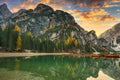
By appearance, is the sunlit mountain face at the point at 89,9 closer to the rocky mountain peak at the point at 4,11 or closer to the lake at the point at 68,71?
the rocky mountain peak at the point at 4,11

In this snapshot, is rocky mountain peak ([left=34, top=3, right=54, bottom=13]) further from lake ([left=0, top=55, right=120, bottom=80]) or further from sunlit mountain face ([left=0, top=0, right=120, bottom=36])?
lake ([left=0, top=55, right=120, bottom=80])

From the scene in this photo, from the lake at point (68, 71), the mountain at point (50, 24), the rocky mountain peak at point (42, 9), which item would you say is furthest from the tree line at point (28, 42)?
the rocky mountain peak at point (42, 9)

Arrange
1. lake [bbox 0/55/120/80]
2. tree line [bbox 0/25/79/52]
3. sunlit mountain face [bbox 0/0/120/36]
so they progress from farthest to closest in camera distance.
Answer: tree line [bbox 0/25/79/52], sunlit mountain face [bbox 0/0/120/36], lake [bbox 0/55/120/80]

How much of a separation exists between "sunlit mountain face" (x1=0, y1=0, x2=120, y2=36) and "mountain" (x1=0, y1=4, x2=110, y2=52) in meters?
0.30

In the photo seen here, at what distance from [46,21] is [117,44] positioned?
5.17 meters

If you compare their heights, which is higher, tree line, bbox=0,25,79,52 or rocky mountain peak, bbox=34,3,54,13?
rocky mountain peak, bbox=34,3,54,13

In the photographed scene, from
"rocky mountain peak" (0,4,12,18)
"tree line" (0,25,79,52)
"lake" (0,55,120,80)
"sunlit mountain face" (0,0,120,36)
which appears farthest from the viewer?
"tree line" (0,25,79,52)

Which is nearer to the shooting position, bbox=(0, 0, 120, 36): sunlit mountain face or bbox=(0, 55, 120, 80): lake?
bbox=(0, 55, 120, 80): lake

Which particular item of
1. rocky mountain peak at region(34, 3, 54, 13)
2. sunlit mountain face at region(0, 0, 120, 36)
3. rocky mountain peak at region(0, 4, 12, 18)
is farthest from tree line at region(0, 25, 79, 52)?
rocky mountain peak at region(34, 3, 54, 13)

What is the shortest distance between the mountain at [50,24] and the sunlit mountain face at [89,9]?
297 millimetres

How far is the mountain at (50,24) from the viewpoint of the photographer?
16281 mm

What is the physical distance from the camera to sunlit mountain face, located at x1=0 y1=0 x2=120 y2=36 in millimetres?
15641

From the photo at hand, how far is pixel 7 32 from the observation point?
18.1 meters

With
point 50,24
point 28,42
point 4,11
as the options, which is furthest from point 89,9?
point 4,11
